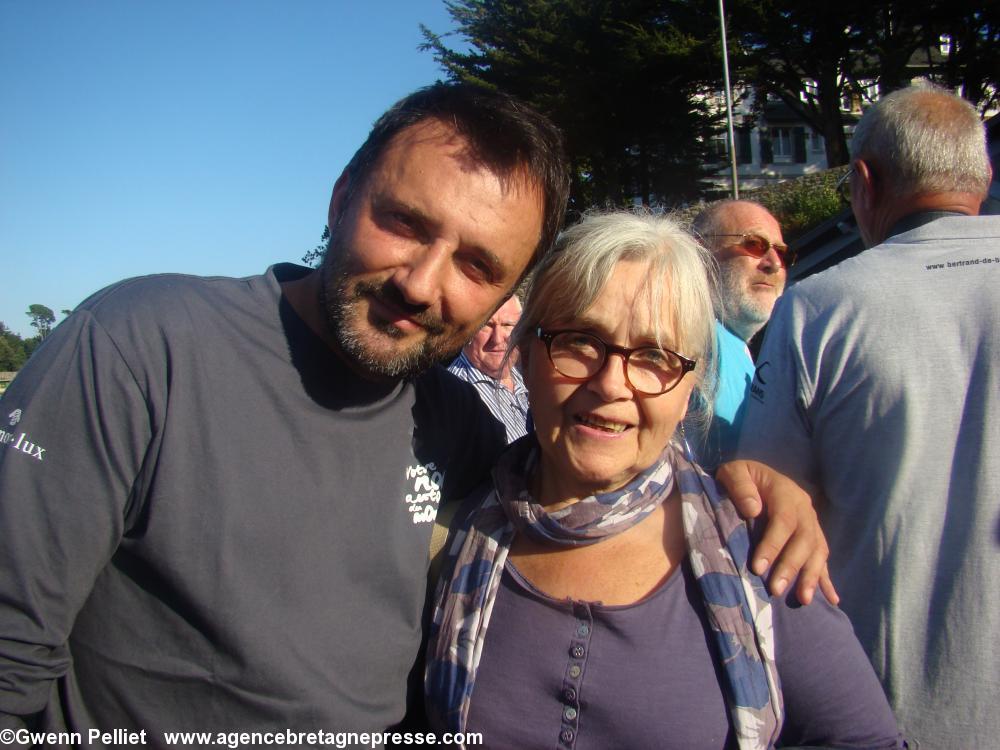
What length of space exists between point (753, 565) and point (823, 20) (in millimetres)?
31326

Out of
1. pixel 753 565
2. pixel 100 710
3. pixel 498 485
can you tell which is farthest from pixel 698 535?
pixel 100 710

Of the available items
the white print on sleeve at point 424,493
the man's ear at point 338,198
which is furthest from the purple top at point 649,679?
the man's ear at point 338,198

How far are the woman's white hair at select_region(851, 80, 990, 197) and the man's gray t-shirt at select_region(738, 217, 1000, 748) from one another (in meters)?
0.19

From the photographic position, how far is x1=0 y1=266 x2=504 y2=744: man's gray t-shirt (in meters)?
1.42

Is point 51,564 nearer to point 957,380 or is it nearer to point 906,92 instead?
point 957,380

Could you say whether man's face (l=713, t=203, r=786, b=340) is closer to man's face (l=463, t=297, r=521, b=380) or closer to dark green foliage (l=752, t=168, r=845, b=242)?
man's face (l=463, t=297, r=521, b=380)

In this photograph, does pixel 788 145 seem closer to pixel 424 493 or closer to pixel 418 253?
pixel 418 253

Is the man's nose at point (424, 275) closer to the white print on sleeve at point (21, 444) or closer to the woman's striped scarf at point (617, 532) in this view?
the woman's striped scarf at point (617, 532)

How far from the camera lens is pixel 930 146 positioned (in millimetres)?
Result: 2221

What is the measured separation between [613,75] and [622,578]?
2923cm

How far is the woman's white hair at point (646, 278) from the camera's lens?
1.82 m

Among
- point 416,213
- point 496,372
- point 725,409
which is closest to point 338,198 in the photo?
point 416,213

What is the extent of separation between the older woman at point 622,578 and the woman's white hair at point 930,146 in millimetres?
863

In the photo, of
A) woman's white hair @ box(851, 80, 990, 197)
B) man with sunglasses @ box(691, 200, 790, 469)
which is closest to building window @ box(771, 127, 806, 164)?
man with sunglasses @ box(691, 200, 790, 469)
